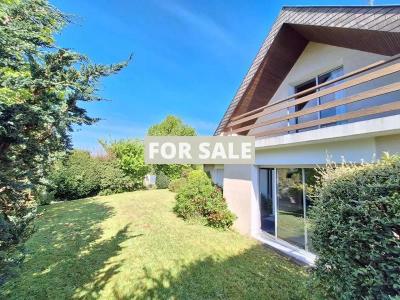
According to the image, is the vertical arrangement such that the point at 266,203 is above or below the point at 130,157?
below

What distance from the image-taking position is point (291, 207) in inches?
360

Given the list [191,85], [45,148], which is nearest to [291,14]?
[45,148]

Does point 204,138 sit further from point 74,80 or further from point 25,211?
point 25,211

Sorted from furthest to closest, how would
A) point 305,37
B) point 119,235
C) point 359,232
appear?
point 119,235
point 305,37
point 359,232

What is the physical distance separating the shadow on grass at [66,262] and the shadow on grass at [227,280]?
1.15 metres

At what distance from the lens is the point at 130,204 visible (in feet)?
60.6

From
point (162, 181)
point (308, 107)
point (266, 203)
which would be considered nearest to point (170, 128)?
point (162, 181)

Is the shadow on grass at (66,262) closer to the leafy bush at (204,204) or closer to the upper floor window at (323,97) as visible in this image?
the leafy bush at (204,204)

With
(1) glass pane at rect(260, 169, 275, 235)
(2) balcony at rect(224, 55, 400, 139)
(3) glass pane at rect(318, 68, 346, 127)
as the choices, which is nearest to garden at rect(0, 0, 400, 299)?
(1) glass pane at rect(260, 169, 275, 235)

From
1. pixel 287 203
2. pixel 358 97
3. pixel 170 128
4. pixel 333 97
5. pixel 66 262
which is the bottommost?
pixel 66 262

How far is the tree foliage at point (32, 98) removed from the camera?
400 cm

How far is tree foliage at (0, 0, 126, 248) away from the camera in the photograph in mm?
3998

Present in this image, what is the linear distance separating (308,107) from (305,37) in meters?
2.78

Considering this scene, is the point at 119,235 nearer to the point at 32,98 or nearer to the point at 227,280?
the point at 227,280
